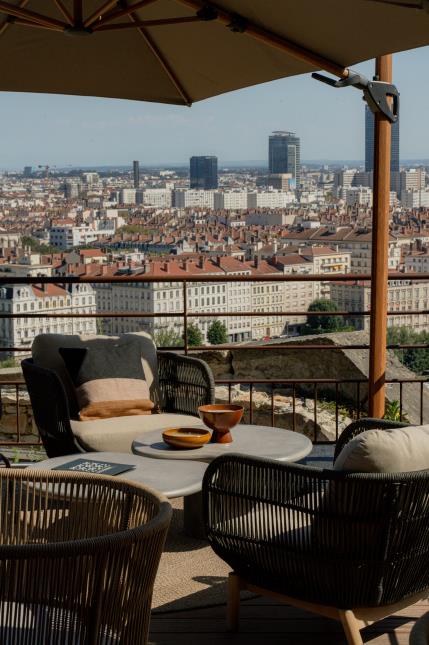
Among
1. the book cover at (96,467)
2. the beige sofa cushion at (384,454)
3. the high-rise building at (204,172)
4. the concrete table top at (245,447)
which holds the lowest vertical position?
the book cover at (96,467)

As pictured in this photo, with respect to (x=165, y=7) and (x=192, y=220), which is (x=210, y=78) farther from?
(x=192, y=220)

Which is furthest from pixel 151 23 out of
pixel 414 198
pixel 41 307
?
pixel 414 198

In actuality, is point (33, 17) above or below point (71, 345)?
above

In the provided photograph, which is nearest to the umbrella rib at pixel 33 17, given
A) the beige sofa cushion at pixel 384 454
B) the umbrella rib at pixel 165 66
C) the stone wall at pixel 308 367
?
the umbrella rib at pixel 165 66

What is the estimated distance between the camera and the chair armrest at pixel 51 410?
4.14 metres

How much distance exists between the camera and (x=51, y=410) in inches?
165

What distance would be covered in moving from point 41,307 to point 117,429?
1636 cm

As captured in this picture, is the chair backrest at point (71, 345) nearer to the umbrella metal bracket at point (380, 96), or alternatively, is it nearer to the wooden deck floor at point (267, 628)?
the umbrella metal bracket at point (380, 96)

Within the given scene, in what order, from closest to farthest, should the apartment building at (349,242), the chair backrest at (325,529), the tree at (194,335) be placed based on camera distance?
the chair backrest at (325,529) → the tree at (194,335) → the apartment building at (349,242)

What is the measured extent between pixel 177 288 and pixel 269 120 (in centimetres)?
4987

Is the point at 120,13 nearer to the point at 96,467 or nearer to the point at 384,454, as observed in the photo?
the point at 96,467

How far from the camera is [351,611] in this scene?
8.35 feet

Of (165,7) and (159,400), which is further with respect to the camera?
(159,400)

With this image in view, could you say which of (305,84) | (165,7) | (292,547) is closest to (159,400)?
(165,7)
